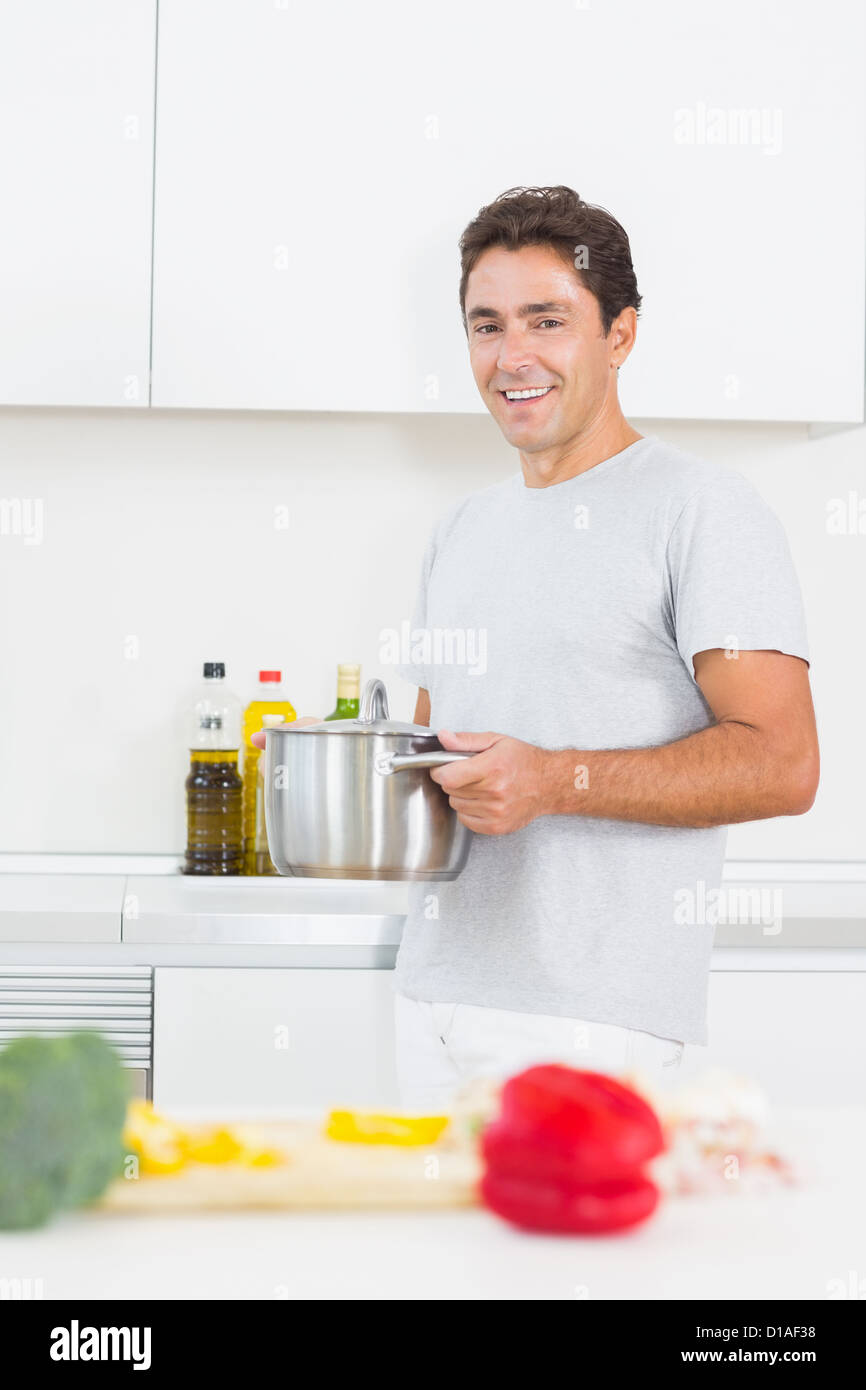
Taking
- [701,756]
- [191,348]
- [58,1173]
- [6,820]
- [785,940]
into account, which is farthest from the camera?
[6,820]

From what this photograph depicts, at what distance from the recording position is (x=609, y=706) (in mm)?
1155

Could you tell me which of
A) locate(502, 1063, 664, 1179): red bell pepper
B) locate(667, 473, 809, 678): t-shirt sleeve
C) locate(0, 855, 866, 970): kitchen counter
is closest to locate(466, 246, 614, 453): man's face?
locate(667, 473, 809, 678): t-shirt sleeve

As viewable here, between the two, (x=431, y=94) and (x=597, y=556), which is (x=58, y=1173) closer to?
(x=597, y=556)

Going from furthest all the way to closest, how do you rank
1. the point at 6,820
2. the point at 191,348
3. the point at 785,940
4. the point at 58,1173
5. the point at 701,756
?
the point at 6,820, the point at 191,348, the point at 785,940, the point at 701,756, the point at 58,1173

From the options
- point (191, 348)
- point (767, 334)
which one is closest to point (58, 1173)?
point (191, 348)

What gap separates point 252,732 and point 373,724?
105 cm

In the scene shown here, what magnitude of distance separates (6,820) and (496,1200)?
161 centimetres

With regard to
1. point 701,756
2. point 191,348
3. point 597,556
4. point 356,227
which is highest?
point 356,227

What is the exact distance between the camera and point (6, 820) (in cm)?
208

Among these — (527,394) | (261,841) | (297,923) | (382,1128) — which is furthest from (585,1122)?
(261,841)

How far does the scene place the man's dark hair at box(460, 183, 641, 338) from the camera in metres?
1.22

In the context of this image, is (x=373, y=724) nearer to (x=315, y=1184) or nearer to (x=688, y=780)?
(x=688, y=780)

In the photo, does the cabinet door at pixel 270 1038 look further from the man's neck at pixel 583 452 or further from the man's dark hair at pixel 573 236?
the man's dark hair at pixel 573 236

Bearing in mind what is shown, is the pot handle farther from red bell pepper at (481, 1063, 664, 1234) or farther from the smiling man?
red bell pepper at (481, 1063, 664, 1234)
